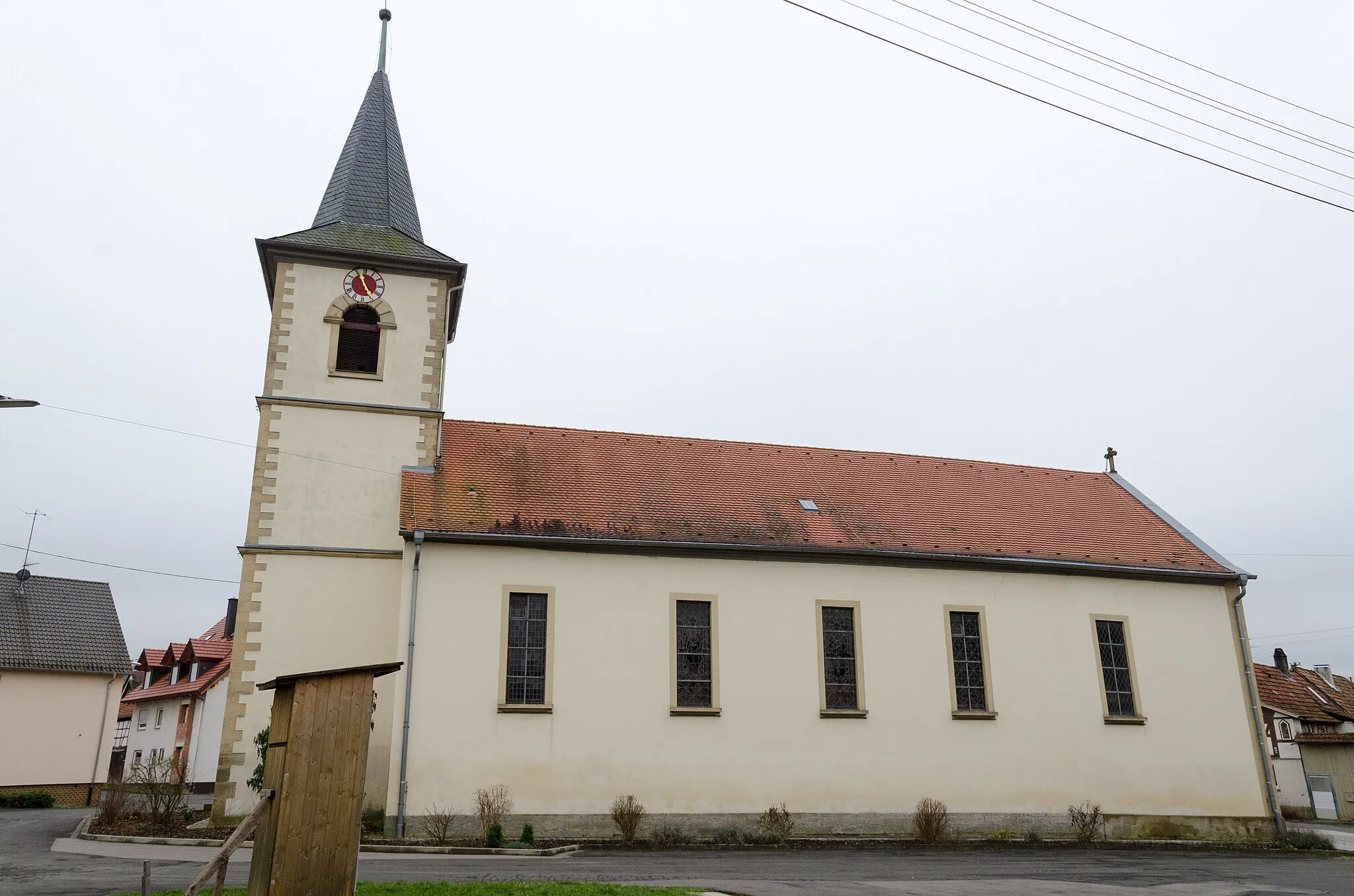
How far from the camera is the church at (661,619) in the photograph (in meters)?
16.9

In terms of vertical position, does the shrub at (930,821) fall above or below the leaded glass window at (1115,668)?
below

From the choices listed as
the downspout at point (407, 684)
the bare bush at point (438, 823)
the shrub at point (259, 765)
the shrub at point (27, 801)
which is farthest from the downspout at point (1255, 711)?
the shrub at point (27, 801)

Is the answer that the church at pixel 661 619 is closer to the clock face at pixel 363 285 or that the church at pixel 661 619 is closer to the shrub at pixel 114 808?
the clock face at pixel 363 285

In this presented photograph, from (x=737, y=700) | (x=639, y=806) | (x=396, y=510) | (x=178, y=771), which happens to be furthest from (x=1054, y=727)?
(x=178, y=771)

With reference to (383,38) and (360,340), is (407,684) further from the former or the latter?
(383,38)

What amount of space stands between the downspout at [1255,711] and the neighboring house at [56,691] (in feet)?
102

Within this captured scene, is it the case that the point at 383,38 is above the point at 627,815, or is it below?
above

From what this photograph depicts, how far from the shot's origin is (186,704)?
34906 mm

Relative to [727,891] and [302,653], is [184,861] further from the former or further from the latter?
[727,891]

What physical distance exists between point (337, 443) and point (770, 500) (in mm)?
8740

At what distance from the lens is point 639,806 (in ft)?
55.4

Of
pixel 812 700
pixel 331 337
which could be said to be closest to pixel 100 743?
pixel 331 337

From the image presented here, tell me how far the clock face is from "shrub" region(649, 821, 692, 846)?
11.4m

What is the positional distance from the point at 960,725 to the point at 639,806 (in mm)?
6452
